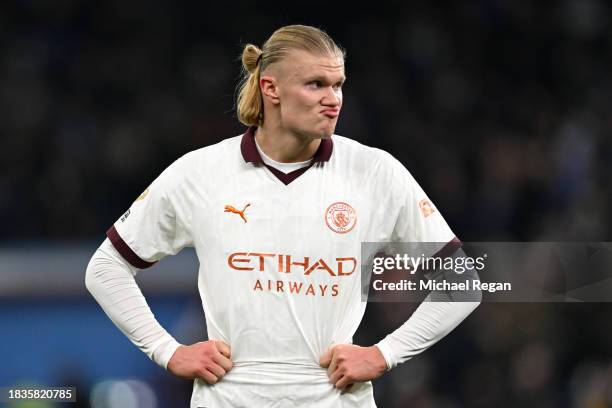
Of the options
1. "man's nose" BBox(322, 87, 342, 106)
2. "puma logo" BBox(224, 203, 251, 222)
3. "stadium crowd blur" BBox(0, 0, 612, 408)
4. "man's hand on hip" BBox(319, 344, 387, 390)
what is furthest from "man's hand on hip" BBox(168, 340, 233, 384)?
"stadium crowd blur" BBox(0, 0, 612, 408)

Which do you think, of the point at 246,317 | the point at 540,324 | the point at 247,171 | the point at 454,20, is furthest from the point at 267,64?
the point at 454,20

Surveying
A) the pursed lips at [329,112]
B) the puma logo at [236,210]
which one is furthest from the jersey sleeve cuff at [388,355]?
the pursed lips at [329,112]

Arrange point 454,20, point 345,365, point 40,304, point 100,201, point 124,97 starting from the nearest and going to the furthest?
point 345,365, point 40,304, point 100,201, point 124,97, point 454,20

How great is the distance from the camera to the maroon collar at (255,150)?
158 inches

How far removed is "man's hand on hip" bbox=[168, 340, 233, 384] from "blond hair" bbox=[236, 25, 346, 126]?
0.81 m

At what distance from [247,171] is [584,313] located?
168 inches

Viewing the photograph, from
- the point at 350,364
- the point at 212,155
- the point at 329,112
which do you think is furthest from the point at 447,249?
the point at 212,155

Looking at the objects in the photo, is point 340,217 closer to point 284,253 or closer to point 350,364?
point 284,253

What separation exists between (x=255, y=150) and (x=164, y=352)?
0.77m

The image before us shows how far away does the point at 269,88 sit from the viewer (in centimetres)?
402

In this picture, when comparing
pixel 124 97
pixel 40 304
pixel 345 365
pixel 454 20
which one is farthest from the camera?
pixel 454 20

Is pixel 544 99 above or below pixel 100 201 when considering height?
above

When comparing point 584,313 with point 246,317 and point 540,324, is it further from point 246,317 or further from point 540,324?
point 246,317

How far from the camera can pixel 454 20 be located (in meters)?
10.6
